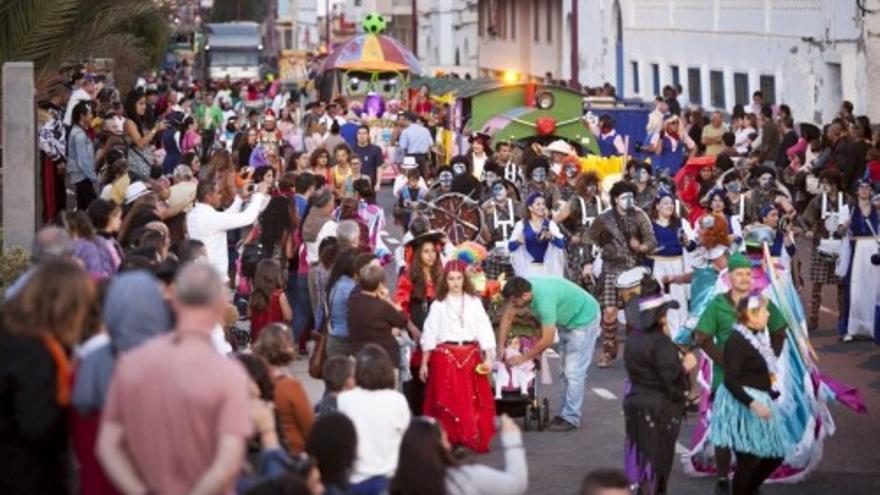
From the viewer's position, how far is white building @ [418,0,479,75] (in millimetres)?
96969

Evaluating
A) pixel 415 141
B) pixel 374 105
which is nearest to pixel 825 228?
pixel 415 141

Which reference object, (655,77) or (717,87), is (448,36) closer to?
(655,77)

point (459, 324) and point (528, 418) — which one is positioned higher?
point (459, 324)

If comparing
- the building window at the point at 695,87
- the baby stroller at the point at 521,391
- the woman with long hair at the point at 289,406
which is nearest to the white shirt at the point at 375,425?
the woman with long hair at the point at 289,406

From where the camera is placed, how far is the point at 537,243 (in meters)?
22.4

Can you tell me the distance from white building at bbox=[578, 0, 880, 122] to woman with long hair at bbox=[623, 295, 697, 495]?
2842cm

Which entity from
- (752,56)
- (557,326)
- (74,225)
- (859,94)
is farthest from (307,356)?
(752,56)

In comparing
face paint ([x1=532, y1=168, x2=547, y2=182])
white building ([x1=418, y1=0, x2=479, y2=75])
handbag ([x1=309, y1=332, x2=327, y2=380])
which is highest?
white building ([x1=418, y1=0, x2=479, y2=75])

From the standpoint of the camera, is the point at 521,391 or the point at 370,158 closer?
the point at 521,391

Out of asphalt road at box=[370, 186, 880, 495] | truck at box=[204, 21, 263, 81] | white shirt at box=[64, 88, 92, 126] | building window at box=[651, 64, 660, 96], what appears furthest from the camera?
truck at box=[204, 21, 263, 81]

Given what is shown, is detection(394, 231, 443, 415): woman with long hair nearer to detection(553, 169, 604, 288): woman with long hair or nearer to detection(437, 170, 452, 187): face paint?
detection(553, 169, 604, 288): woman with long hair

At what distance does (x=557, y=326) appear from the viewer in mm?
18703

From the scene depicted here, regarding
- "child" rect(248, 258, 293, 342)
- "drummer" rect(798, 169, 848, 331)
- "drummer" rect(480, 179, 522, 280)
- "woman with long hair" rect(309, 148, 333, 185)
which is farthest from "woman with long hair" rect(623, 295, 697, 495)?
"woman with long hair" rect(309, 148, 333, 185)

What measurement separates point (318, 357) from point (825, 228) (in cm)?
888
